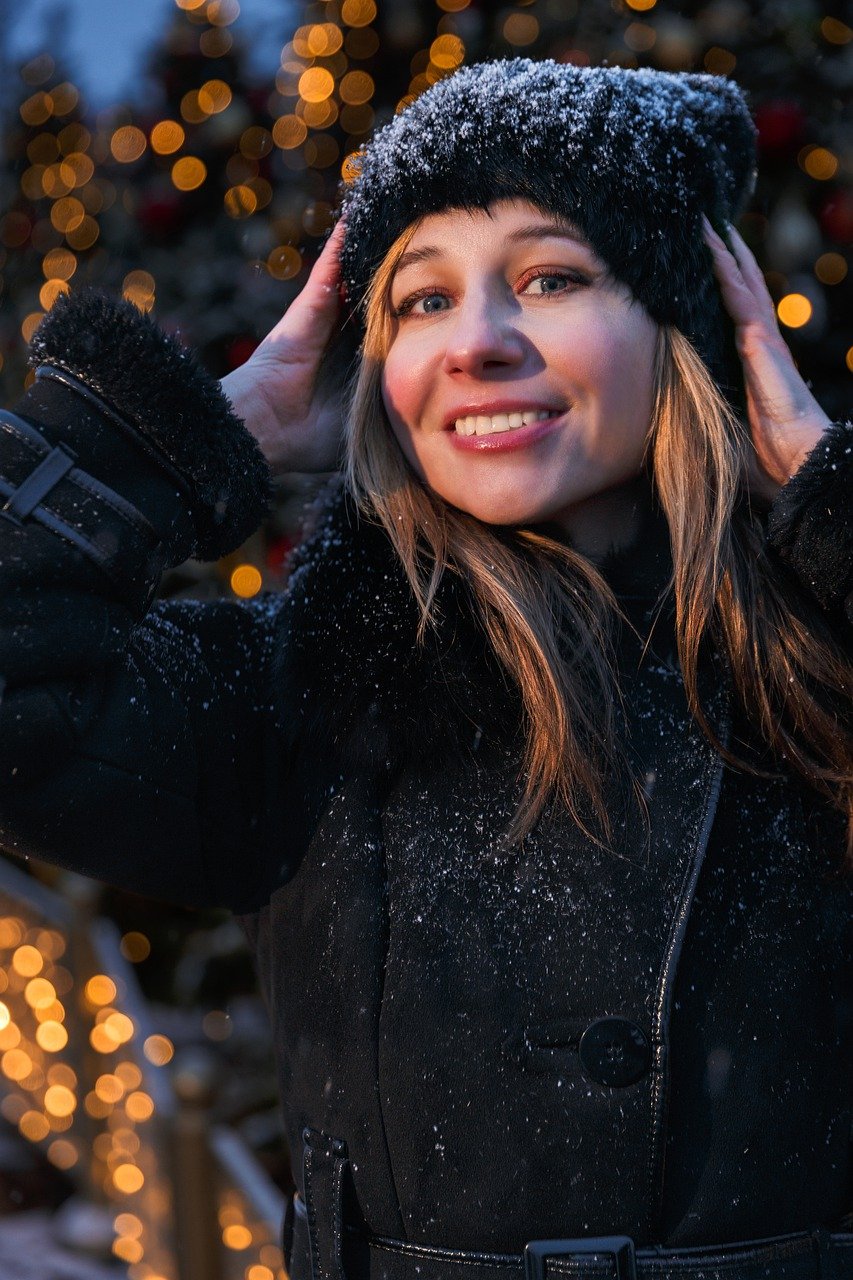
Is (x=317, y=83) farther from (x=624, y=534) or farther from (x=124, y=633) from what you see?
(x=124, y=633)

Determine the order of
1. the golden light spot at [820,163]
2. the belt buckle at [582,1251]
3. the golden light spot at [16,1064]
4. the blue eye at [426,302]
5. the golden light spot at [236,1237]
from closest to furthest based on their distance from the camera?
1. the belt buckle at [582,1251]
2. the blue eye at [426,302]
3. the golden light spot at [236,1237]
4. the golden light spot at [820,163]
5. the golden light spot at [16,1064]

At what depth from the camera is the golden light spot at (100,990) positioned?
3.58 metres

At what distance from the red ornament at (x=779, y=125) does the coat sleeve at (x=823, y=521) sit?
1353 millimetres

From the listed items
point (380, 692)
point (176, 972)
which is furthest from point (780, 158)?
point (176, 972)

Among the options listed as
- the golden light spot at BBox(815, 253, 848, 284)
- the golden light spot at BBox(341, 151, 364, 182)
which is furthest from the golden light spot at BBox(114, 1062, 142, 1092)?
the golden light spot at BBox(815, 253, 848, 284)

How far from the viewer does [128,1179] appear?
317 centimetres

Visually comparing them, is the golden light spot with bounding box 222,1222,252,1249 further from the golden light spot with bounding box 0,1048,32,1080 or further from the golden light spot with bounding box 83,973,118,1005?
the golden light spot with bounding box 0,1048,32,1080

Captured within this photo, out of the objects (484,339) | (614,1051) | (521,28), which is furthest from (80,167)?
(614,1051)

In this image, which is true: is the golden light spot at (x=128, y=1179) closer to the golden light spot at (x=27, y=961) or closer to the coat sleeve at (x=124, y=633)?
the golden light spot at (x=27, y=961)

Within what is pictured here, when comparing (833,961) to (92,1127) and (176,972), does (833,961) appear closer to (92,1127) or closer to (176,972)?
(92,1127)

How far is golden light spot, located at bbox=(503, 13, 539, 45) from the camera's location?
3.13 metres

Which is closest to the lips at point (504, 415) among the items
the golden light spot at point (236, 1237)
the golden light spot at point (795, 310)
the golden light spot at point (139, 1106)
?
the golden light spot at point (795, 310)

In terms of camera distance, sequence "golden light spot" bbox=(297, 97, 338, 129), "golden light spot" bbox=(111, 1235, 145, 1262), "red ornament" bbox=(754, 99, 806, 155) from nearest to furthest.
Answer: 1. "red ornament" bbox=(754, 99, 806, 155)
2. "golden light spot" bbox=(111, 1235, 145, 1262)
3. "golden light spot" bbox=(297, 97, 338, 129)

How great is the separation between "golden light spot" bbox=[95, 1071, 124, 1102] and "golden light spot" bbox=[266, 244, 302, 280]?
218 centimetres
